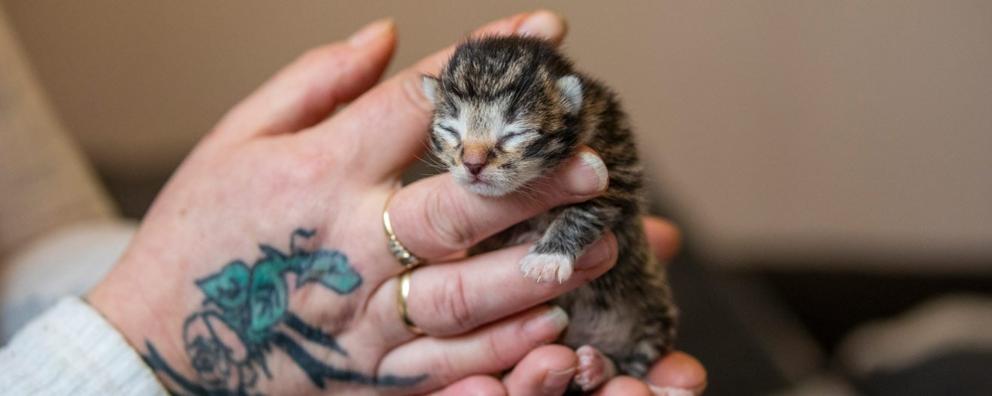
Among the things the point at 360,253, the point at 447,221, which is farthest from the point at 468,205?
the point at 360,253

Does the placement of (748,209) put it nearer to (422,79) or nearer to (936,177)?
(936,177)

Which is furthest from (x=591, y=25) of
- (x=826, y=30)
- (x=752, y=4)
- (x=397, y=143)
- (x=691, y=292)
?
(x=397, y=143)

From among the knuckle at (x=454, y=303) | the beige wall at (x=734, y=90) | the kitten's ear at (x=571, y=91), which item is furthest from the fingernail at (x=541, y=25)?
the beige wall at (x=734, y=90)

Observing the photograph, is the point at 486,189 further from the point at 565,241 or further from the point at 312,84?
the point at 312,84

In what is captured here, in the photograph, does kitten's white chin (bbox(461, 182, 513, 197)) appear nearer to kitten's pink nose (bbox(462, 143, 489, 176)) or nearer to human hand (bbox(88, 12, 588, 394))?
kitten's pink nose (bbox(462, 143, 489, 176))

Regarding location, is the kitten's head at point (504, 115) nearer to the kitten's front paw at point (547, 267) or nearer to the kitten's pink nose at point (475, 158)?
the kitten's pink nose at point (475, 158)

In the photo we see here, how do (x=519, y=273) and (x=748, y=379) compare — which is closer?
(x=519, y=273)
